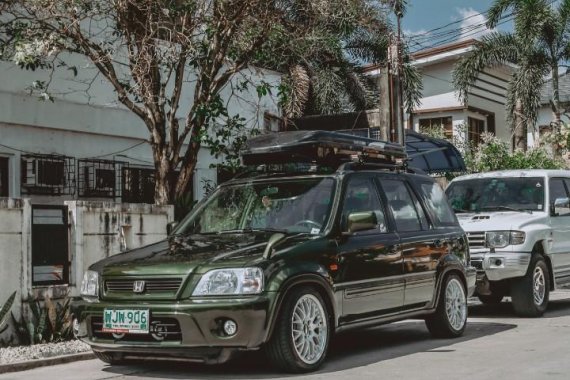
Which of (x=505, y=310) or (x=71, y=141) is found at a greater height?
(x=71, y=141)

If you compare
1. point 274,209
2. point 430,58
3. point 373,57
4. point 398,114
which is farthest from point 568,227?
point 430,58

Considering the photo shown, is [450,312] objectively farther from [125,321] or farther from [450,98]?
[450,98]

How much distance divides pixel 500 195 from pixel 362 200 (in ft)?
14.9

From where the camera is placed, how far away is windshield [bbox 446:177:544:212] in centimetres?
1207

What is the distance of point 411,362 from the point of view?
25.6ft

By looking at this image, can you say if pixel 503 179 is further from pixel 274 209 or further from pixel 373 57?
pixel 373 57

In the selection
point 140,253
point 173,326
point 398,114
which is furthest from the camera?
point 398,114

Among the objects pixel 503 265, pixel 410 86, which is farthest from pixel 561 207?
pixel 410 86

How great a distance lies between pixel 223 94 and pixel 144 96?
582 centimetres

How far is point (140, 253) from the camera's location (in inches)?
301

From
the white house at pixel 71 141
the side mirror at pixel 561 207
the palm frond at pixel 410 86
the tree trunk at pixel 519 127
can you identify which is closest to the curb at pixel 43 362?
the white house at pixel 71 141

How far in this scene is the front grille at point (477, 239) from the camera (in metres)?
11.3

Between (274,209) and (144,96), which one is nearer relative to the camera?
(274,209)

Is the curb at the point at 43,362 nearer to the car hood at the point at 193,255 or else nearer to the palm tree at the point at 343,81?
the car hood at the point at 193,255
